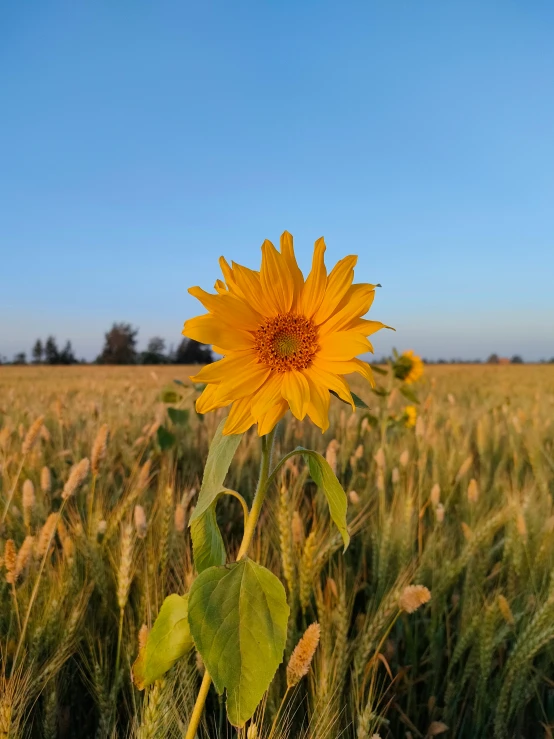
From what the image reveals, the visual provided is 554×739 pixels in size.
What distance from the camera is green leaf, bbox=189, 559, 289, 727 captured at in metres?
0.82

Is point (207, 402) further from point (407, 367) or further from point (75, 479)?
point (407, 367)

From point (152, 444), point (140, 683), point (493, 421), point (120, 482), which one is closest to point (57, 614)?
point (140, 683)

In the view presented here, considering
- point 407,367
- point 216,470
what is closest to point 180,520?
point 216,470

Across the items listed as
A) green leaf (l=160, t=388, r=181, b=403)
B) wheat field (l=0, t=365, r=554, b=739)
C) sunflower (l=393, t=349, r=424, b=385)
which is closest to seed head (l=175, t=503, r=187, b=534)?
wheat field (l=0, t=365, r=554, b=739)

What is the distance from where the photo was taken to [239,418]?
0.87 meters

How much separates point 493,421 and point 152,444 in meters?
2.26

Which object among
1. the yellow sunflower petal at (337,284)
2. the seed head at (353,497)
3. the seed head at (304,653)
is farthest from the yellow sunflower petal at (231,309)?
the seed head at (353,497)

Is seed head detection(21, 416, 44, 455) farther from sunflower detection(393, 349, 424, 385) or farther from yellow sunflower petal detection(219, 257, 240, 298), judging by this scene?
sunflower detection(393, 349, 424, 385)

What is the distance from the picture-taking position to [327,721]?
1.12 m

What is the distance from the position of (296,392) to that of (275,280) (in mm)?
190

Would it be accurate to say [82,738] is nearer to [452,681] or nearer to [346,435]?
[452,681]

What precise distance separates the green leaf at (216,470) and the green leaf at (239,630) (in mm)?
95

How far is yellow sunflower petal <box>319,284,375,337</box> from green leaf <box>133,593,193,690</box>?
1.64 ft

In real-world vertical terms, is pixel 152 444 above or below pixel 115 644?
above
